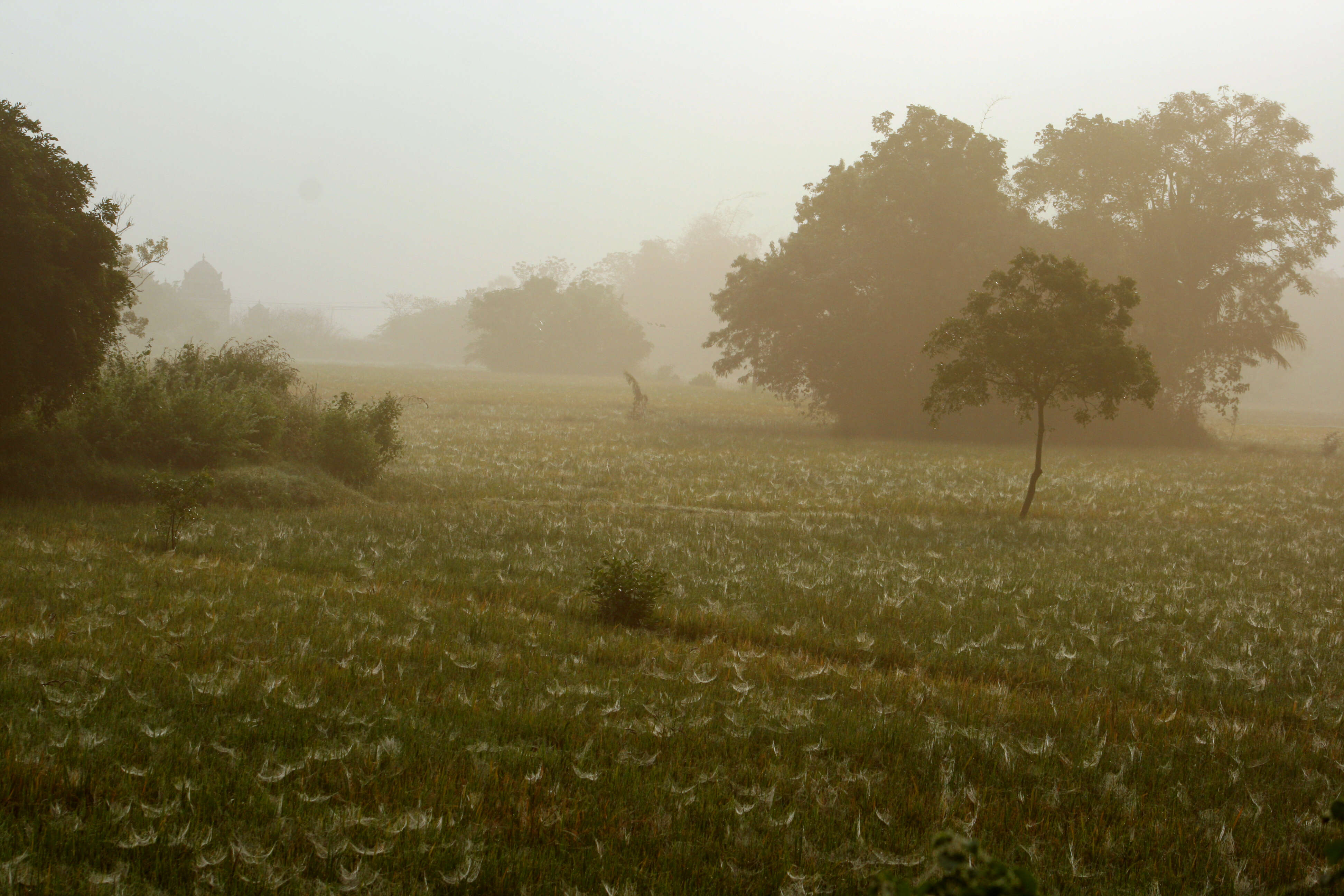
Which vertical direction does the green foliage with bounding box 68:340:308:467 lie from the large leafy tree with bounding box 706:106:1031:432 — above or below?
below

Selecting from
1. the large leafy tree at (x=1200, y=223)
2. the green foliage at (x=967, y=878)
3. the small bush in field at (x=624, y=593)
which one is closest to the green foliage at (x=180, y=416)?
the small bush in field at (x=624, y=593)

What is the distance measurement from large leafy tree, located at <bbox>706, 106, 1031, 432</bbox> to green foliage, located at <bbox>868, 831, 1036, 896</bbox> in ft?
126

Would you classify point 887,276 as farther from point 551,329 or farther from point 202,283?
point 202,283

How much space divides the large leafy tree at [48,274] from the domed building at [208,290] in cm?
18743

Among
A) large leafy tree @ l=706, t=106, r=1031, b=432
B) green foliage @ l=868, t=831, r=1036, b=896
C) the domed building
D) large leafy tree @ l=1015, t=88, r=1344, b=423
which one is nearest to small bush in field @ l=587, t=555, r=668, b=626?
green foliage @ l=868, t=831, r=1036, b=896

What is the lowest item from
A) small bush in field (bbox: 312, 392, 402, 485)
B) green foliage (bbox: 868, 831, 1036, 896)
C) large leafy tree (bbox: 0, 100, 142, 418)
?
small bush in field (bbox: 312, 392, 402, 485)

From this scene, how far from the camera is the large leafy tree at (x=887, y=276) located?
40.3 meters

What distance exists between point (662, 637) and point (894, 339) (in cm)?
3404

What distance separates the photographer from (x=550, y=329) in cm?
11812

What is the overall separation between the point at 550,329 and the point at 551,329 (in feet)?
0.47

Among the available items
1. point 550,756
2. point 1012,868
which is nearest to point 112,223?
point 550,756

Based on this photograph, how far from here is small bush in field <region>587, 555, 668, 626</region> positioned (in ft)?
33.1

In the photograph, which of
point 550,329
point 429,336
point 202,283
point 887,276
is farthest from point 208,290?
point 887,276

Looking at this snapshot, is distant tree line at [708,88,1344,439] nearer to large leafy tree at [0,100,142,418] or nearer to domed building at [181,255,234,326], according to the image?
large leafy tree at [0,100,142,418]
